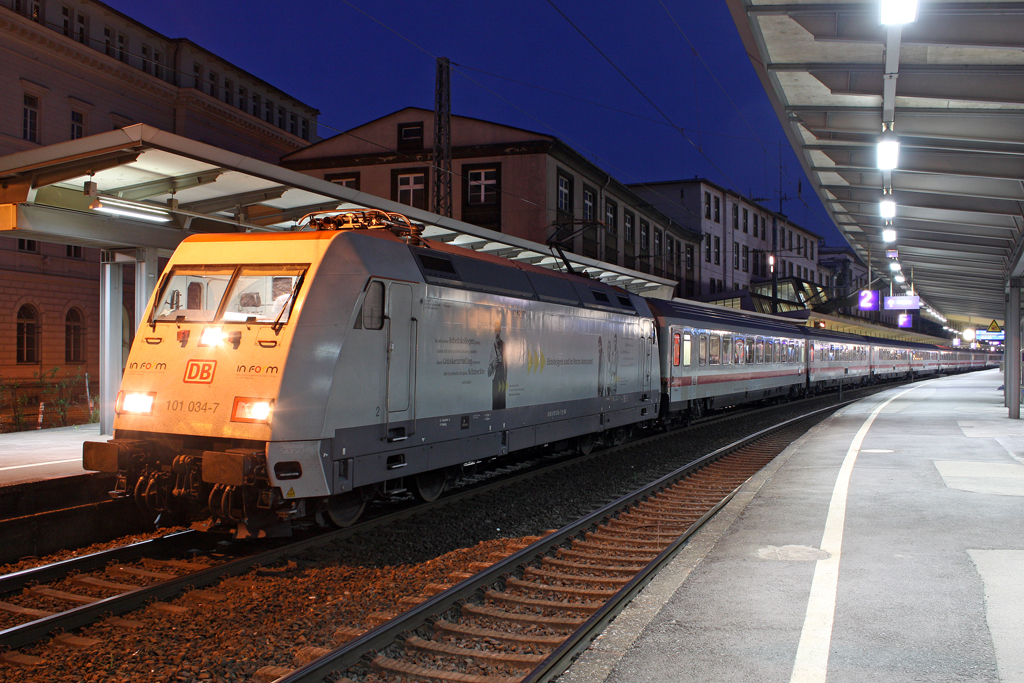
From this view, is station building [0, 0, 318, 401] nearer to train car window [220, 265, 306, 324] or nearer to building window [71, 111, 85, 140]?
building window [71, 111, 85, 140]

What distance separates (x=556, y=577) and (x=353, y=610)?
6.12 feet

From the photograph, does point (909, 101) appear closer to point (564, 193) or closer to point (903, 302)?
point (903, 302)

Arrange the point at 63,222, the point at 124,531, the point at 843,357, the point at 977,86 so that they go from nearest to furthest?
the point at 124,531
the point at 977,86
the point at 63,222
the point at 843,357

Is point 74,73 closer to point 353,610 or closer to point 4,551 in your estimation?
point 4,551

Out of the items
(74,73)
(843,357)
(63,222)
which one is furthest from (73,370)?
(843,357)

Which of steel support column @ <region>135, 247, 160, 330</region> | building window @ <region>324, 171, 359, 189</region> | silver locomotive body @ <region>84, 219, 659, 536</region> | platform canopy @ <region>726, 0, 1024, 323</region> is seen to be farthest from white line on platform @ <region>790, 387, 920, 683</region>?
building window @ <region>324, 171, 359, 189</region>

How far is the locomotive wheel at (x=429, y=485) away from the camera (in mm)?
9031

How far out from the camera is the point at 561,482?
11398 mm

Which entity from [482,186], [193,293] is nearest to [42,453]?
[193,293]

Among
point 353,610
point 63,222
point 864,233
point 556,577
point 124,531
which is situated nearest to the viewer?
point 353,610

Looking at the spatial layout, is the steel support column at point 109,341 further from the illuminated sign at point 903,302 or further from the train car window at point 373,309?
Answer: the illuminated sign at point 903,302

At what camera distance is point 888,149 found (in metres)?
10.9

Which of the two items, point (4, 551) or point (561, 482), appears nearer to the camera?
point (4, 551)

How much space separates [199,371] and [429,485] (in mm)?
3158
